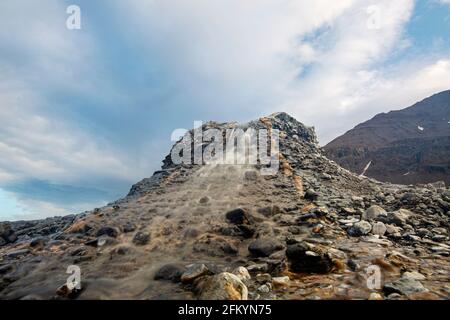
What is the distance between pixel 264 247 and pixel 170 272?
275cm

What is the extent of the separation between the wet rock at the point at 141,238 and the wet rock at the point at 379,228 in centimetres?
743

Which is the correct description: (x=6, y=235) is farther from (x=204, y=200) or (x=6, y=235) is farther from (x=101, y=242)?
(x=204, y=200)

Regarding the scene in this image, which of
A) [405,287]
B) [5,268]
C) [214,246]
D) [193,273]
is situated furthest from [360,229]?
[5,268]

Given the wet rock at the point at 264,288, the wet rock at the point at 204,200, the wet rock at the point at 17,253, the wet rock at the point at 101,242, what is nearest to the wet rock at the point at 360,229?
the wet rock at the point at 264,288

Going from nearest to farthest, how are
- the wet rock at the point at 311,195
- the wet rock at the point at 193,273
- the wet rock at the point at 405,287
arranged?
the wet rock at the point at 405,287, the wet rock at the point at 193,273, the wet rock at the point at 311,195

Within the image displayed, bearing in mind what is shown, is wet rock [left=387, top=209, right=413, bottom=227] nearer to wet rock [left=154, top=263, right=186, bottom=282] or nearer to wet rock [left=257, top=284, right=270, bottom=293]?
wet rock [left=257, top=284, right=270, bottom=293]

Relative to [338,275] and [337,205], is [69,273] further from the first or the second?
[337,205]

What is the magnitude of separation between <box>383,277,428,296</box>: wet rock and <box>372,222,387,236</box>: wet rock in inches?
140

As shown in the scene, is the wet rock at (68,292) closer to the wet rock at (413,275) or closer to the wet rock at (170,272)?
the wet rock at (170,272)

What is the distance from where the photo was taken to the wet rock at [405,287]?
17.6 ft

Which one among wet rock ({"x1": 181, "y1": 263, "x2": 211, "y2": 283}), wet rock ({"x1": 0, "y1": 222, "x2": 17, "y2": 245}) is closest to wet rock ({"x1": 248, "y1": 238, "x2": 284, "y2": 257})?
wet rock ({"x1": 181, "y1": 263, "x2": 211, "y2": 283})

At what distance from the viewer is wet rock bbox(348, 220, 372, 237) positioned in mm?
9125
